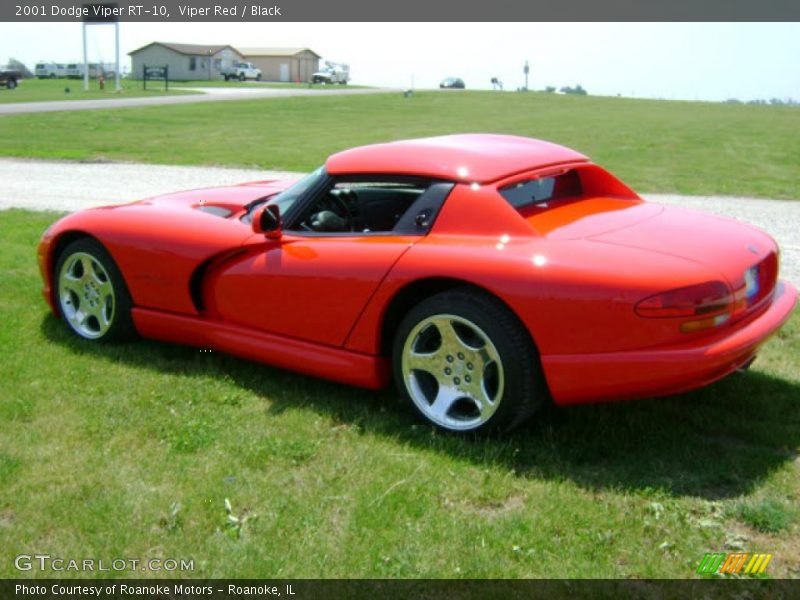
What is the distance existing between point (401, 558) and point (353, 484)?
0.59 m

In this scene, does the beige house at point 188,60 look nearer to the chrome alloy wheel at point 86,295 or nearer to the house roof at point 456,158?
the chrome alloy wheel at point 86,295

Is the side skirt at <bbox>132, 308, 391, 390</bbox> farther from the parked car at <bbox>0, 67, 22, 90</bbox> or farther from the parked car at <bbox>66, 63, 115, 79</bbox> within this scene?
the parked car at <bbox>66, 63, 115, 79</bbox>

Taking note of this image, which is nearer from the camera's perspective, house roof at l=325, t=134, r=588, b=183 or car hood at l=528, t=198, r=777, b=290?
car hood at l=528, t=198, r=777, b=290

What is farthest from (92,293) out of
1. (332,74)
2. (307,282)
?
(332,74)

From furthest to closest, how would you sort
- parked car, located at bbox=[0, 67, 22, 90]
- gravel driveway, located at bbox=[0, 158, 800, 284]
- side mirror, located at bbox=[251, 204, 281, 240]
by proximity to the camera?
parked car, located at bbox=[0, 67, 22, 90] < gravel driveway, located at bbox=[0, 158, 800, 284] < side mirror, located at bbox=[251, 204, 281, 240]

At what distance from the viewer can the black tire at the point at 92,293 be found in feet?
16.6

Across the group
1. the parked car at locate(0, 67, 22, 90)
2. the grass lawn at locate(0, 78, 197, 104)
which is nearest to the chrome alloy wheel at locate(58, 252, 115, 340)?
the grass lawn at locate(0, 78, 197, 104)

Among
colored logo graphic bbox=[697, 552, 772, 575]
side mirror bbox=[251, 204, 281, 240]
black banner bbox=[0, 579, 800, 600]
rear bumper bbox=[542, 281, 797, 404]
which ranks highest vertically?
side mirror bbox=[251, 204, 281, 240]

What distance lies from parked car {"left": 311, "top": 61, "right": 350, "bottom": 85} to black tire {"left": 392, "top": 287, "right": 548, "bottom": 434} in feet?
256

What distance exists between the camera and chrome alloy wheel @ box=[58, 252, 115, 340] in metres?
5.15

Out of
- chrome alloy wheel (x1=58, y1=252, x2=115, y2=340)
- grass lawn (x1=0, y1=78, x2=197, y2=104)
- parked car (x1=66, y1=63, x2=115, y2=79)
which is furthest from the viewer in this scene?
parked car (x1=66, y1=63, x2=115, y2=79)

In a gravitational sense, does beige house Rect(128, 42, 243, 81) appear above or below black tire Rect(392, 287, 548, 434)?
above

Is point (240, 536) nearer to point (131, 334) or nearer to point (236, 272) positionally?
point (236, 272)

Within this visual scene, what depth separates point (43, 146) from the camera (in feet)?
62.0
